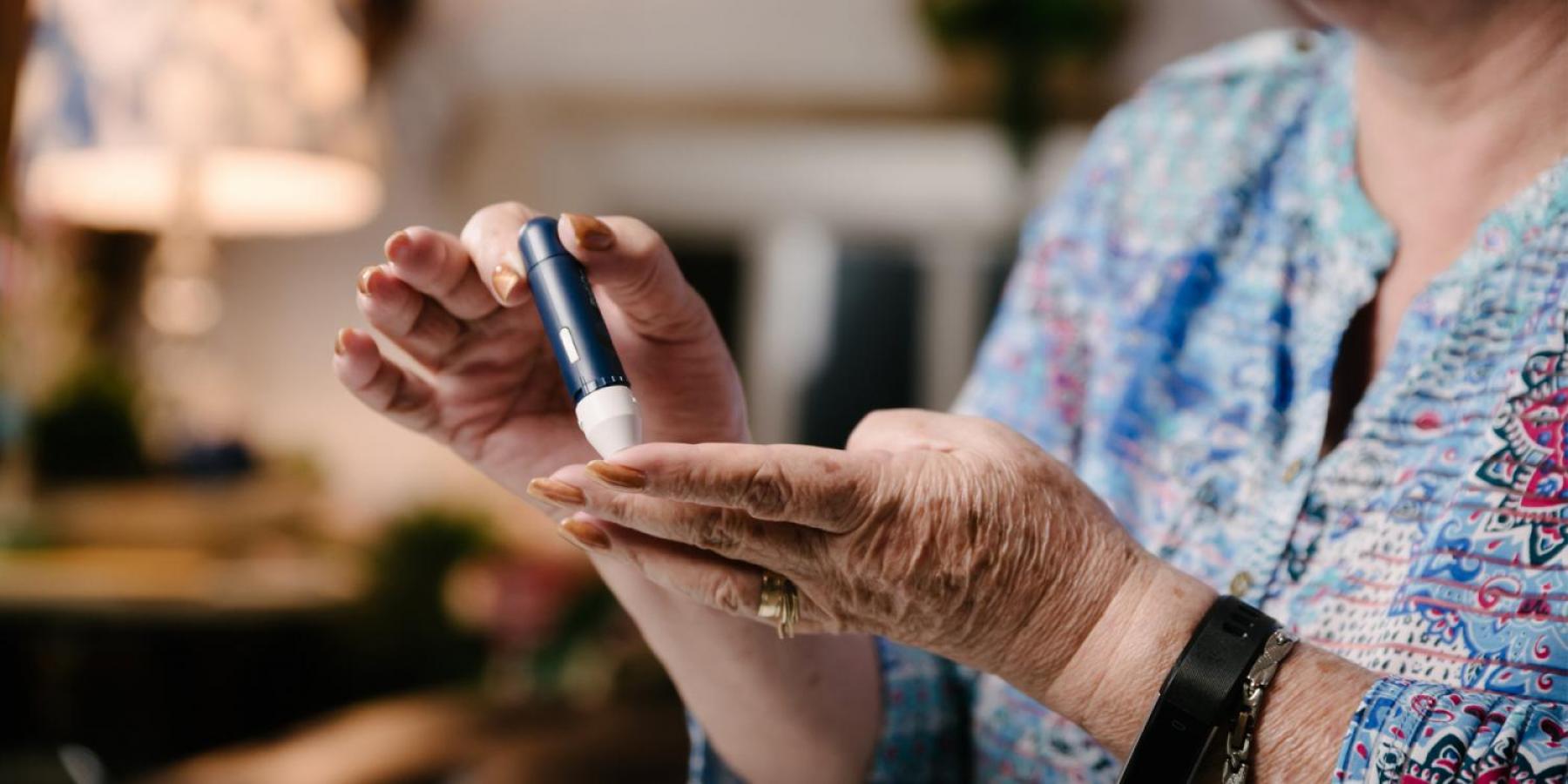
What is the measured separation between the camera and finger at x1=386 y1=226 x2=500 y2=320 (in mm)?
521

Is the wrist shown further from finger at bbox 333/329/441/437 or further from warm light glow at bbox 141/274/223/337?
warm light glow at bbox 141/274/223/337

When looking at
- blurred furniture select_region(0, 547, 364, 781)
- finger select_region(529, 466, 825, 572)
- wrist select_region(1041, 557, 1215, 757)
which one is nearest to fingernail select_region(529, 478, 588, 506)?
finger select_region(529, 466, 825, 572)

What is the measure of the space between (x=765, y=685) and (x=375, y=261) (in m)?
2.12

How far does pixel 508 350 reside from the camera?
59 centimetres

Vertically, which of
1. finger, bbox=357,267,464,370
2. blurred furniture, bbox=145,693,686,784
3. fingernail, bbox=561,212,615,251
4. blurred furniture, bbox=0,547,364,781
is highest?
fingernail, bbox=561,212,615,251

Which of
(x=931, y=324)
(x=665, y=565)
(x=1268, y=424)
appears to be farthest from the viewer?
(x=931, y=324)

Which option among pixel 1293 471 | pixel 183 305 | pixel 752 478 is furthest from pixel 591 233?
pixel 183 305

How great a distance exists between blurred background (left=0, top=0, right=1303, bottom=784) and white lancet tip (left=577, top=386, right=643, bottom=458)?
71cm

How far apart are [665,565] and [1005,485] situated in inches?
5.4

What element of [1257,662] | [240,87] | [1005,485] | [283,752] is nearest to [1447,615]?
[1257,662]

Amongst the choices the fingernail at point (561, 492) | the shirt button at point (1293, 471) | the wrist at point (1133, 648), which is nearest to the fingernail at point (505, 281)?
the fingernail at point (561, 492)

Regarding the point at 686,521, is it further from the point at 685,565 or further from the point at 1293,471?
the point at 1293,471

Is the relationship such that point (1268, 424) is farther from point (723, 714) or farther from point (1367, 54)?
point (723, 714)

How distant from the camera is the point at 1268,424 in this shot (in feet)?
2.14
